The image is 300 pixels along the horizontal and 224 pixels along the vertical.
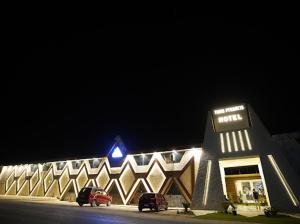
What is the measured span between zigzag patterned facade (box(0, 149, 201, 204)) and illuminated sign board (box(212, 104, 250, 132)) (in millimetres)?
3817

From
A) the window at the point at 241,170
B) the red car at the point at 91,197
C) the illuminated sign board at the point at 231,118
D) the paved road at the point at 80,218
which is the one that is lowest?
the paved road at the point at 80,218

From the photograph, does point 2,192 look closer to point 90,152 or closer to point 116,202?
point 90,152

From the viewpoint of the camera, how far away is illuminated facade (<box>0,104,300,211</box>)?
20.7 metres

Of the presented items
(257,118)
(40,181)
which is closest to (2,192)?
(40,181)

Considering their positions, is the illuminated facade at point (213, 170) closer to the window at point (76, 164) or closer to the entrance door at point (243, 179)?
the entrance door at point (243, 179)

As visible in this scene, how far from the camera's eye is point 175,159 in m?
27.7

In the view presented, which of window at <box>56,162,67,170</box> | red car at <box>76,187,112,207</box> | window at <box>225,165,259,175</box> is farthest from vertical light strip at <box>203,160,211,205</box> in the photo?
window at <box>56,162,67,170</box>

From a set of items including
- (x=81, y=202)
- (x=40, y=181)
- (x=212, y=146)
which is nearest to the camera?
(x=212, y=146)

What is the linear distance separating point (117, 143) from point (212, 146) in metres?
13.2

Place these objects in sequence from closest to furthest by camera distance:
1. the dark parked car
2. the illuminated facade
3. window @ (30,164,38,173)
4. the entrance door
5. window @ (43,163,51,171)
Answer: the illuminated facade → the dark parked car → the entrance door → window @ (43,163,51,171) → window @ (30,164,38,173)

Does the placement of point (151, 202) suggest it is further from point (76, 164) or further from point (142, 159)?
point (76, 164)

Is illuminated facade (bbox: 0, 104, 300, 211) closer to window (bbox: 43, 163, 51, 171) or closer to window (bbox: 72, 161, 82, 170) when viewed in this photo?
window (bbox: 72, 161, 82, 170)

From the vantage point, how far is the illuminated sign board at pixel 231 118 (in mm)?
23156

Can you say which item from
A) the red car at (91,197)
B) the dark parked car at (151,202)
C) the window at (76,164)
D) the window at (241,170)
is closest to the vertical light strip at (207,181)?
the window at (241,170)
